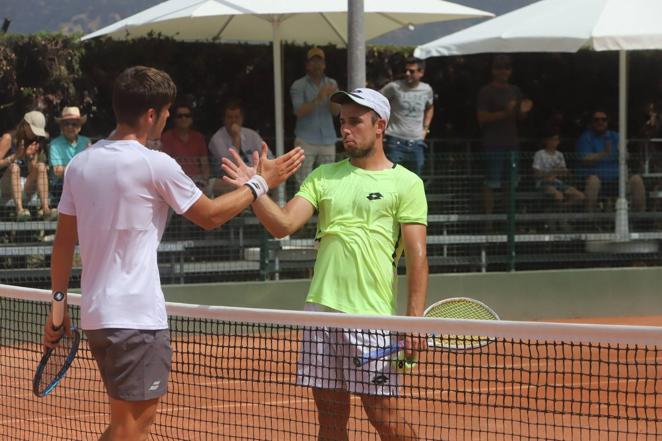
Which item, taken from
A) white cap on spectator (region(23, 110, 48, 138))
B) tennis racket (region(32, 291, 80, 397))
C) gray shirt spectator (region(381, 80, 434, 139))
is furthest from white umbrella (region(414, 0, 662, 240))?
tennis racket (region(32, 291, 80, 397))

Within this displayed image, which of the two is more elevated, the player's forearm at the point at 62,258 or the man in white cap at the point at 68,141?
the man in white cap at the point at 68,141

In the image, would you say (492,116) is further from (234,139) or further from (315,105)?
(234,139)

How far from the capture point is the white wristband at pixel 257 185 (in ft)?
15.7

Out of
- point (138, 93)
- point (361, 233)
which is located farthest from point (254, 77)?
point (138, 93)

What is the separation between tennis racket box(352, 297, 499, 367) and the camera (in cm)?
514

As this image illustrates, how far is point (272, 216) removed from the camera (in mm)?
5172

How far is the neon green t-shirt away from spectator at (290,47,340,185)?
7092mm

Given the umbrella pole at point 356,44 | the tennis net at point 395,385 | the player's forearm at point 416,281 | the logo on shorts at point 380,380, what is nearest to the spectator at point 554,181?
the tennis net at point 395,385

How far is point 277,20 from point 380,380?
842cm

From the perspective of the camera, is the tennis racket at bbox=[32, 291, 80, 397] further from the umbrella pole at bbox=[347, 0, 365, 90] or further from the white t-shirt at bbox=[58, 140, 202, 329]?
the umbrella pole at bbox=[347, 0, 365, 90]

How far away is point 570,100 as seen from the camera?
626 inches

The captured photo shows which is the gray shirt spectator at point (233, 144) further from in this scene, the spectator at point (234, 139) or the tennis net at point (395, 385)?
the tennis net at point (395, 385)

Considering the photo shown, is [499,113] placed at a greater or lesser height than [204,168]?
greater

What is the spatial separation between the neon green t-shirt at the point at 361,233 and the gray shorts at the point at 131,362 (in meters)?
1.05
